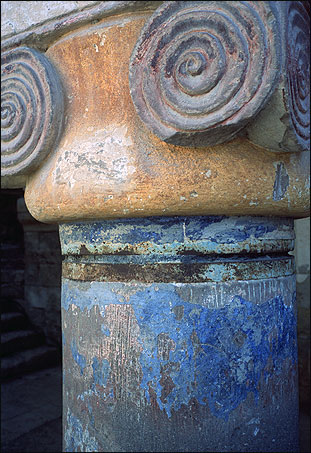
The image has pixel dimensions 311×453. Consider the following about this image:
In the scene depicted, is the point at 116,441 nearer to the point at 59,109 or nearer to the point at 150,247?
the point at 150,247

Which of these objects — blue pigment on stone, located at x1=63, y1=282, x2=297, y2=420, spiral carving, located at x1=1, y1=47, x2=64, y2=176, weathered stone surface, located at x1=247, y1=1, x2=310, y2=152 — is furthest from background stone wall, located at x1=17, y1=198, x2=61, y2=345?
weathered stone surface, located at x1=247, y1=1, x2=310, y2=152

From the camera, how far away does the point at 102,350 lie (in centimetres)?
121

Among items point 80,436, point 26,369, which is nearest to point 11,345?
point 26,369

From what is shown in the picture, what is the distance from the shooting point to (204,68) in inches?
40.8

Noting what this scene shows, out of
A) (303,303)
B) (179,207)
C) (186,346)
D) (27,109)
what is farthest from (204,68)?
(303,303)

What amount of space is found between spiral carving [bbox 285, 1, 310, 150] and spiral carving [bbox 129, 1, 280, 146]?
0.28 ft

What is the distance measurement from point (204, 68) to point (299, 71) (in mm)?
276

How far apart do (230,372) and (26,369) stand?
7.71 ft

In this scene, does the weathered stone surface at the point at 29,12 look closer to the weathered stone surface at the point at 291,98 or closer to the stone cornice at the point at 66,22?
the stone cornice at the point at 66,22

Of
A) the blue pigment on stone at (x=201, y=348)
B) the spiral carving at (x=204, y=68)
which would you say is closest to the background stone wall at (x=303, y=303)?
the blue pigment on stone at (x=201, y=348)

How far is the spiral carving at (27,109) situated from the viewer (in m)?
1.27

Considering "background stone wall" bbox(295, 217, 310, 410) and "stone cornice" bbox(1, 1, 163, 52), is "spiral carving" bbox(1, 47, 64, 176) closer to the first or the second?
"stone cornice" bbox(1, 1, 163, 52)

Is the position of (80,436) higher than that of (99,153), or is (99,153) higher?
(99,153)

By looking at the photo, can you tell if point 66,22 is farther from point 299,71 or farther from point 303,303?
point 303,303
